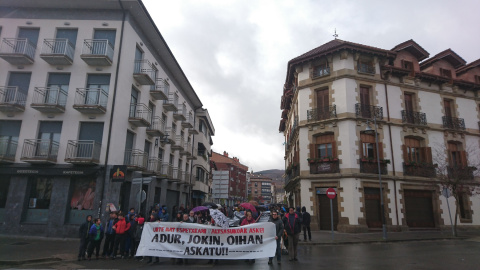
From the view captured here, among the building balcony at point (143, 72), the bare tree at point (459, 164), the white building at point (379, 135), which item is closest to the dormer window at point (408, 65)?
the white building at point (379, 135)

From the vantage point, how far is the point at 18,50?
1878 centimetres

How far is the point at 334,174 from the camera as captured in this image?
2198 cm

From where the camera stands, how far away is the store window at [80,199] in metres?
17.2

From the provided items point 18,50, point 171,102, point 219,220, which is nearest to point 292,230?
point 219,220

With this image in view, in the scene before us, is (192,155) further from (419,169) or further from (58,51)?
(419,169)

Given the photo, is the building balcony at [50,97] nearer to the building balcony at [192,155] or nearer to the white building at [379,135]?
Result: the building balcony at [192,155]

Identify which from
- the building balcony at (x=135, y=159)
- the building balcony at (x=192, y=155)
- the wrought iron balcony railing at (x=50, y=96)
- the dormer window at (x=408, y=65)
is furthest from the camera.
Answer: the building balcony at (x=192, y=155)

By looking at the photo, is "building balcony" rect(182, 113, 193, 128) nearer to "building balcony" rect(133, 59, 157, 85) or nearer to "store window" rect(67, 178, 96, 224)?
"building balcony" rect(133, 59, 157, 85)

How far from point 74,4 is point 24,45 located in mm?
4093

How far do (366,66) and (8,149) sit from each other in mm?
25932

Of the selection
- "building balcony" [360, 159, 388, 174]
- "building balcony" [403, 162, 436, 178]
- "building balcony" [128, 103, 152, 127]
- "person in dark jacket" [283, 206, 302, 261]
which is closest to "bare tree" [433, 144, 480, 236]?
"building balcony" [403, 162, 436, 178]

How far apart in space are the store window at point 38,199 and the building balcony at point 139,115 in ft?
19.9

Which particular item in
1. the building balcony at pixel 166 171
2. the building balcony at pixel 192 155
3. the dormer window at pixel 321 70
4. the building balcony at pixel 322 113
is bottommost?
the building balcony at pixel 166 171

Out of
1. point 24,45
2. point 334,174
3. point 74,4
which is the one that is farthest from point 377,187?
point 24,45
